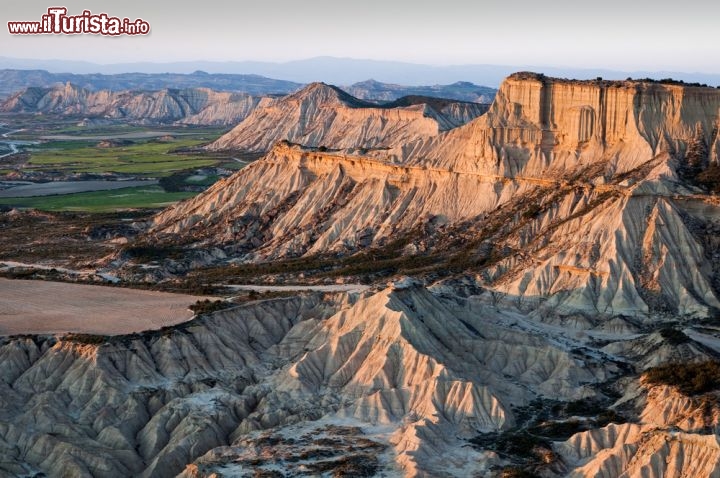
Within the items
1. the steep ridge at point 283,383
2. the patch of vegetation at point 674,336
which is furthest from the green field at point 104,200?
the patch of vegetation at point 674,336

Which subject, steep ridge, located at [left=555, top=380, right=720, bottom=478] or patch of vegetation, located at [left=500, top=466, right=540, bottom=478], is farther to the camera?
patch of vegetation, located at [left=500, top=466, right=540, bottom=478]

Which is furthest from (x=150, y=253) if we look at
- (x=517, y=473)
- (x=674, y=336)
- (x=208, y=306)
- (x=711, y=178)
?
(x=517, y=473)

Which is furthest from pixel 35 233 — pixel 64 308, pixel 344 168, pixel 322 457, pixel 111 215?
pixel 322 457

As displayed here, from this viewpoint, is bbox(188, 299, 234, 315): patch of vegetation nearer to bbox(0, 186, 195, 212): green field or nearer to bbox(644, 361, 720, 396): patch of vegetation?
bbox(644, 361, 720, 396): patch of vegetation

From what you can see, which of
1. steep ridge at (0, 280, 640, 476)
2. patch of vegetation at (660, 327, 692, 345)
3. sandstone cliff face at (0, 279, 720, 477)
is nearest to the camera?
sandstone cliff face at (0, 279, 720, 477)

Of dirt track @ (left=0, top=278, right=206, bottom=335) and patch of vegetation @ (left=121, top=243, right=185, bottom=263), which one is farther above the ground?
dirt track @ (left=0, top=278, right=206, bottom=335)

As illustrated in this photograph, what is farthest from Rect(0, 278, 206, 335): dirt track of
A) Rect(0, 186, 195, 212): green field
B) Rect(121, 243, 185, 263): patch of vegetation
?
Rect(0, 186, 195, 212): green field

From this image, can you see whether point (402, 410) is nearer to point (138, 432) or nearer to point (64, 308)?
point (138, 432)
